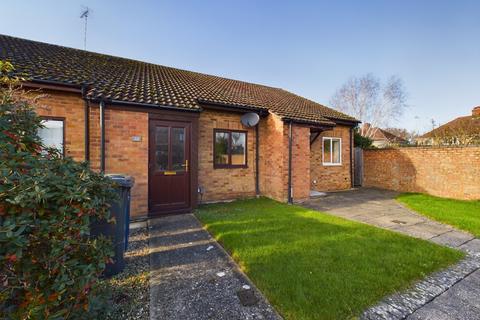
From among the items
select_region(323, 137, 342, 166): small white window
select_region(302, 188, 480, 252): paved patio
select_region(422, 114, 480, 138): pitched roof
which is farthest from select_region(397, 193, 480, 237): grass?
select_region(422, 114, 480, 138): pitched roof

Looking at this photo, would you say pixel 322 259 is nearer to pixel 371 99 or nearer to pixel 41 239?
pixel 41 239

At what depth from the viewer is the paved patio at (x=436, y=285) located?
243cm

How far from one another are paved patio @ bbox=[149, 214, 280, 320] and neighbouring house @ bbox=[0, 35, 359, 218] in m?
2.28

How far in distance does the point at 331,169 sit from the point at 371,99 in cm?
2103

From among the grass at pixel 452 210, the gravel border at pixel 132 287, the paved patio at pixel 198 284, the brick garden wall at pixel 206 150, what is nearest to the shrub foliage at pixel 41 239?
the gravel border at pixel 132 287

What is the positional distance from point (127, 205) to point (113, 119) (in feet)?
10.4

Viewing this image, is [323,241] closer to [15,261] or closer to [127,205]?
[127,205]

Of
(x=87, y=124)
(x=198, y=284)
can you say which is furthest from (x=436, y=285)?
(x=87, y=124)

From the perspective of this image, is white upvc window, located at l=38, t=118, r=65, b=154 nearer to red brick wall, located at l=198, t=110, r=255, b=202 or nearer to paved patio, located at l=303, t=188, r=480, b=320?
red brick wall, located at l=198, t=110, r=255, b=202

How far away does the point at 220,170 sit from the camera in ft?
26.5

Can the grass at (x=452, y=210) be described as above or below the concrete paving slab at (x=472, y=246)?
above

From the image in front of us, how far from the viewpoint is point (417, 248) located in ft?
13.2

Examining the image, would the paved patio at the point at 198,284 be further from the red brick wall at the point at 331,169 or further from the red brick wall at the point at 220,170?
the red brick wall at the point at 331,169

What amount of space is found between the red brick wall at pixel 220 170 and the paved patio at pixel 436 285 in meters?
3.69
